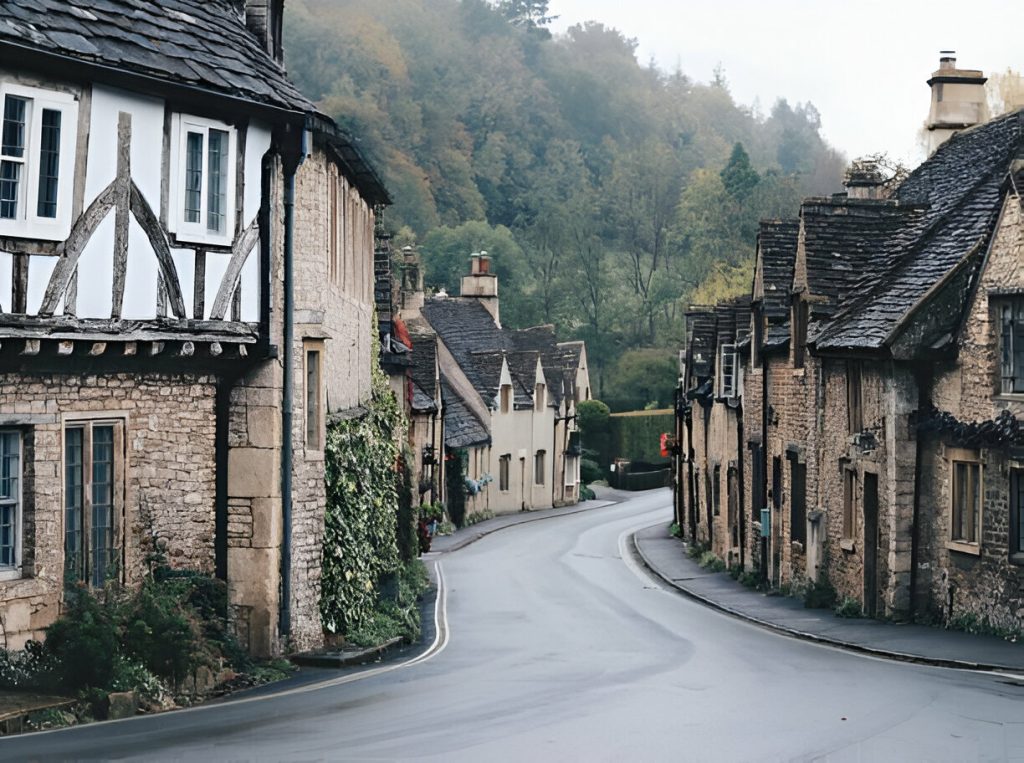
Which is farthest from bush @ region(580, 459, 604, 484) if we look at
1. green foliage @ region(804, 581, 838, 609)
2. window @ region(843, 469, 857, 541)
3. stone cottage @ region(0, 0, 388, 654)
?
stone cottage @ region(0, 0, 388, 654)

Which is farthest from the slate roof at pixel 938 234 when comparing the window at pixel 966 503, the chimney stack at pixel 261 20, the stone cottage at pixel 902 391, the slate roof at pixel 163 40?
the slate roof at pixel 163 40

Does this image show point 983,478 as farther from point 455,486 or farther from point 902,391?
point 455,486

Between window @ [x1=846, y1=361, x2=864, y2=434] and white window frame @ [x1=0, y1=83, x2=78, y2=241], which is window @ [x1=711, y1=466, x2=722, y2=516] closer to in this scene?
window @ [x1=846, y1=361, x2=864, y2=434]

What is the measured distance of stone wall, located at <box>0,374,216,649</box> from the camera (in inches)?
630

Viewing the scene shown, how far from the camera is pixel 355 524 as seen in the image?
851 inches

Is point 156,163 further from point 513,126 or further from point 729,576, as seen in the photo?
point 513,126

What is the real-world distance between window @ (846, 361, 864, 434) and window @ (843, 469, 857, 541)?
35.2 inches

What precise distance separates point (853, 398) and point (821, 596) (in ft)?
13.1

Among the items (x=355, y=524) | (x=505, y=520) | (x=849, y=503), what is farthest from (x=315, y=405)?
(x=505, y=520)

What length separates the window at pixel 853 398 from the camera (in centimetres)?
2645

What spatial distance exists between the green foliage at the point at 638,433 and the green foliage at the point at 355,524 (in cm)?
5094

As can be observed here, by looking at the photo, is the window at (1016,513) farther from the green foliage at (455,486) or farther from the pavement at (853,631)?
the green foliage at (455,486)

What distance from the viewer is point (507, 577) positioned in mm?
35625

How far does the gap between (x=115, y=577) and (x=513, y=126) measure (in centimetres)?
11477
